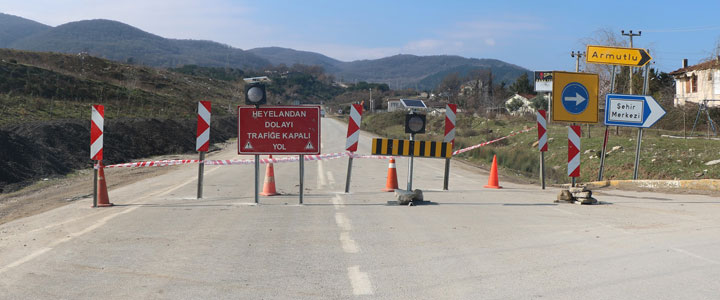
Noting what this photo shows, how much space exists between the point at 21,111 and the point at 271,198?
63.8 ft

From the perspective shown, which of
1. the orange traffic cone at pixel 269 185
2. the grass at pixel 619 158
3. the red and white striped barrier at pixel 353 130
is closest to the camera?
the orange traffic cone at pixel 269 185

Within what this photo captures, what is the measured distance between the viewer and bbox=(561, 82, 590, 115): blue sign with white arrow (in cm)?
1324

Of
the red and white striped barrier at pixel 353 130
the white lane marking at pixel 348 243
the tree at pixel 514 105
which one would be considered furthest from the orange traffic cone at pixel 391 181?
the tree at pixel 514 105

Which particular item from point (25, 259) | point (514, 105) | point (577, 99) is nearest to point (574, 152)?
point (577, 99)

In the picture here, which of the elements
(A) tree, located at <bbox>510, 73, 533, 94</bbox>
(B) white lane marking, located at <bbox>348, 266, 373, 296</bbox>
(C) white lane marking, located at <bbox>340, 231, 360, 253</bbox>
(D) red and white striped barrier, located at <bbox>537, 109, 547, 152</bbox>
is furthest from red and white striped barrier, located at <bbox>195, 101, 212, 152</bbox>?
(A) tree, located at <bbox>510, 73, 533, 94</bbox>

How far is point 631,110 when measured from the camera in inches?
554

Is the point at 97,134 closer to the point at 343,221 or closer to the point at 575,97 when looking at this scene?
the point at 343,221

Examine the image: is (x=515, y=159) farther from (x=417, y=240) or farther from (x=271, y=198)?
(x=417, y=240)

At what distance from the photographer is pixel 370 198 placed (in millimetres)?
11766

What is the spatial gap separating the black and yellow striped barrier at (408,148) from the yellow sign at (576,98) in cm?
283

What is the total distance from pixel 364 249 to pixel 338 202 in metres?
4.23

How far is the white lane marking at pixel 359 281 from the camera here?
17.1ft

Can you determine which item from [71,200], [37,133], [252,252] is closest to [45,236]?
[252,252]

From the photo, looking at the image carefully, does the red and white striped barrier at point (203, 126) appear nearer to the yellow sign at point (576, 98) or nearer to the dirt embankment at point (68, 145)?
the dirt embankment at point (68, 145)
